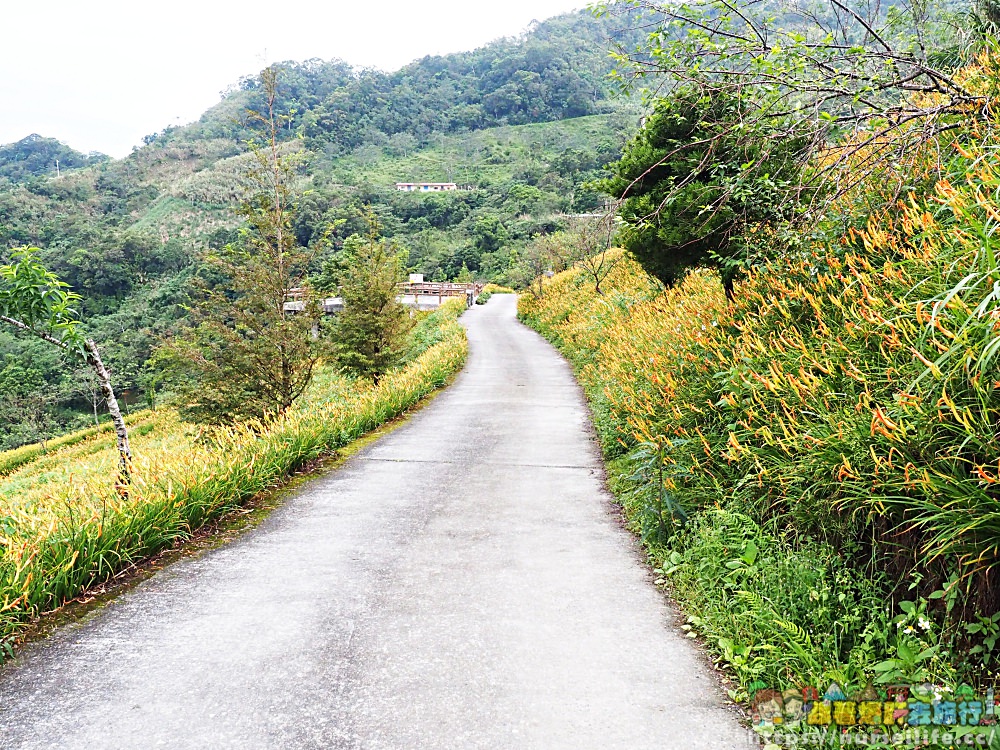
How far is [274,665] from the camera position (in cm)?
309

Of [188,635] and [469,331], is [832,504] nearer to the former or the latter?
[188,635]

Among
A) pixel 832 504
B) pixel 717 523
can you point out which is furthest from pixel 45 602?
pixel 832 504

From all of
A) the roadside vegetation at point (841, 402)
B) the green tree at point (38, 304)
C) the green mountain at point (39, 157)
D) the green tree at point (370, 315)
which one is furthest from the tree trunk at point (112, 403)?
the green mountain at point (39, 157)

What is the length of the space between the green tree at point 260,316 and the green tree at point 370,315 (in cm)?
373

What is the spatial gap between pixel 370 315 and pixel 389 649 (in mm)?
12437

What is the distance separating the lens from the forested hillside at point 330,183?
4081cm

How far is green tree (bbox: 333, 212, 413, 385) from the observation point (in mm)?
14961

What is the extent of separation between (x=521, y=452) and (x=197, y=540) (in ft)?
13.5

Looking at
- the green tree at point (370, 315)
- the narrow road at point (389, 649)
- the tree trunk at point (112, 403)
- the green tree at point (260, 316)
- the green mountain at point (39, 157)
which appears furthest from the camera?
the green mountain at point (39, 157)

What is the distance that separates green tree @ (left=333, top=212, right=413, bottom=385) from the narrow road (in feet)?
31.7

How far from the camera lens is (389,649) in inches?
127

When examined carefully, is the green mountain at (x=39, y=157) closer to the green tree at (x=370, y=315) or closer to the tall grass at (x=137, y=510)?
the green tree at (x=370, y=315)

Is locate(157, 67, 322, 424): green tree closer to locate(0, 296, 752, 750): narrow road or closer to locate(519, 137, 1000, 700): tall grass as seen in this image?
locate(0, 296, 752, 750): narrow road

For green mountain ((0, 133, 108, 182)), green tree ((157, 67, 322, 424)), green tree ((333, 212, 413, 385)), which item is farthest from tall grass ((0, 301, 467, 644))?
green mountain ((0, 133, 108, 182))
